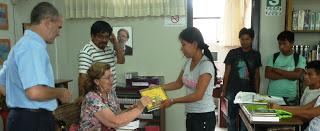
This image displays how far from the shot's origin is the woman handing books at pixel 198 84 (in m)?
2.26

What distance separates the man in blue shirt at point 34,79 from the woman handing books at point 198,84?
85cm

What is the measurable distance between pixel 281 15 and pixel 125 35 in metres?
2.14

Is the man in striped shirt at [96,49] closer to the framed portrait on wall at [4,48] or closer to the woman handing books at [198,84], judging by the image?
the woman handing books at [198,84]

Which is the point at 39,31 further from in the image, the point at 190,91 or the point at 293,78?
the point at 293,78

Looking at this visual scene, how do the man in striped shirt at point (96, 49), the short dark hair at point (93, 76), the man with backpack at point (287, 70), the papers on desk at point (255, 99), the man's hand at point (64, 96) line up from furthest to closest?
1. the man with backpack at point (287, 70)
2. the papers on desk at point (255, 99)
3. the man in striped shirt at point (96, 49)
4. the short dark hair at point (93, 76)
5. the man's hand at point (64, 96)


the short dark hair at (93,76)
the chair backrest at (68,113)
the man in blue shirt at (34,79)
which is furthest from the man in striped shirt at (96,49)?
the man in blue shirt at (34,79)

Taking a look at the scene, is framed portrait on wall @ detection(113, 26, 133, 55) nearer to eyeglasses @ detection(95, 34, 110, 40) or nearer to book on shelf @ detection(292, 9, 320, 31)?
eyeglasses @ detection(95, 34, 110, 40)

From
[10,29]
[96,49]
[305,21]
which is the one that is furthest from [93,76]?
[305,21]

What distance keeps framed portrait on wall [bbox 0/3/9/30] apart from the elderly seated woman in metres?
2.02

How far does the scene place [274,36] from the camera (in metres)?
4.04

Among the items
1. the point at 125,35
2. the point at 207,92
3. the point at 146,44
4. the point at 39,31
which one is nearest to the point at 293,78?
the point at 207,92

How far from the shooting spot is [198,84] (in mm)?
2264

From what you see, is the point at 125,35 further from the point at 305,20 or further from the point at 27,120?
the point at 27,120

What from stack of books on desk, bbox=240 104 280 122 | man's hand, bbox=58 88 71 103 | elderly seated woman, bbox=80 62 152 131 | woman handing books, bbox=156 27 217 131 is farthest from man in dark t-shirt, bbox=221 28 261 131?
man's hand, bbox=58 88 71 103
